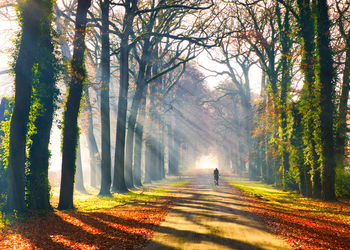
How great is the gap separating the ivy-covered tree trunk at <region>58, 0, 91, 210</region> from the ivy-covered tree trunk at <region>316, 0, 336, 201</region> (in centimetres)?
1296

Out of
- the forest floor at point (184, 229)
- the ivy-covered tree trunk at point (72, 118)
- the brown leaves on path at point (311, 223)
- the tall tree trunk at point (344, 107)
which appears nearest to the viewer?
the forest floor at point (184, 229)

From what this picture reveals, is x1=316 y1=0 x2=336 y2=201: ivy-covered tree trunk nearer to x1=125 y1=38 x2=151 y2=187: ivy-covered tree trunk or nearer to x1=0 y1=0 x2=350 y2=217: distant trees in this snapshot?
x1=0 y1=0 x2=350 y2=217: distant trees

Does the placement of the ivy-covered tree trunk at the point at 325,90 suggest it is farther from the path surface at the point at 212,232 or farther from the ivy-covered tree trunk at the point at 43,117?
the ivy-covered tree trunk at the point at 43,117

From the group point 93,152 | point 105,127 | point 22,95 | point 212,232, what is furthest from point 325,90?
point 93,152

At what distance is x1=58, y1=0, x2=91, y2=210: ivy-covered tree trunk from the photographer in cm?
1434

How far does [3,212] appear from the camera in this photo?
11578 mm

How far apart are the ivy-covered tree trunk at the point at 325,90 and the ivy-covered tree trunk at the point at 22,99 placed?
48.7 ft

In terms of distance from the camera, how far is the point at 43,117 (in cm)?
1381

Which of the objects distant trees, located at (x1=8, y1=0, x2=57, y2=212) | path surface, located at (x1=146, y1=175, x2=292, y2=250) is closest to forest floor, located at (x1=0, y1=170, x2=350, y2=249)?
path surface, located at (x1=146, y1=175, x2=292, y2=250)

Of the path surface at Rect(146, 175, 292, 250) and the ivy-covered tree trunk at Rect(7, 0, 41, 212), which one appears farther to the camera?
the ivy-covered tree trunk at Rect(7, 0, 41, 212)

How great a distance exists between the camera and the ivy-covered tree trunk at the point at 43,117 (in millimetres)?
13016

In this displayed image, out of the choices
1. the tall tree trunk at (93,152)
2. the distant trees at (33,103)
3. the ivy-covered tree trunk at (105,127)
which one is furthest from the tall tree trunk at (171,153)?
the distant trees at (33,103)

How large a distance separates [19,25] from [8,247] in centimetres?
900

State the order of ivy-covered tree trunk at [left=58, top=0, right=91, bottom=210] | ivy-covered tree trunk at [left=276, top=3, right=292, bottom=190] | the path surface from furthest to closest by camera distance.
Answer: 1. ivy-covered tree trunk at [left=276, top=3, right=292, bottom=190]
2. ivy-covered tree trunk at [left=58, top=0, right=91, bottom=210]
3. the path surface
